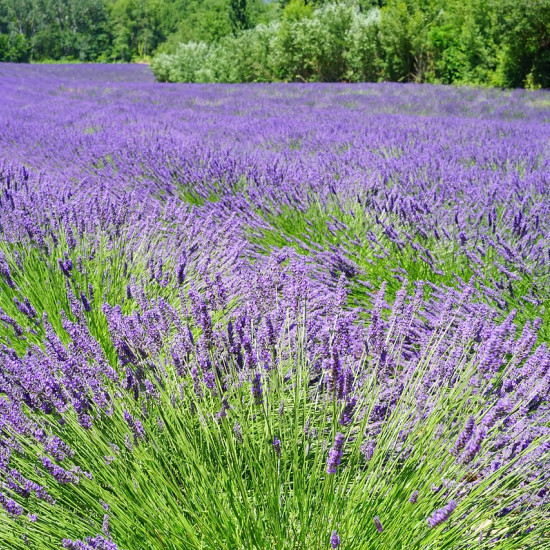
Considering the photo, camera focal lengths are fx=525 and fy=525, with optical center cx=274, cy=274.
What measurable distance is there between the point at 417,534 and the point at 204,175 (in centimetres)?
364

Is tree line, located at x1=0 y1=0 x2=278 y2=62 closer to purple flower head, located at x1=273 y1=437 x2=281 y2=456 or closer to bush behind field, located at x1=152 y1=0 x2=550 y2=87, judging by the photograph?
bush behind field, located at x1=152 y1=0 x2=550 y2=87

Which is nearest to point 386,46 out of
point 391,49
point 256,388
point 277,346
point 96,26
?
point 391,49

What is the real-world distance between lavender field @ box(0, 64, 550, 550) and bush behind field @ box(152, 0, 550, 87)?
9.15 m

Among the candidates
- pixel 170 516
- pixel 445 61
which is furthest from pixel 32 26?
pixel 170 516

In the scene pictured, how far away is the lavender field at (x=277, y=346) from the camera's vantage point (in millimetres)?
1244

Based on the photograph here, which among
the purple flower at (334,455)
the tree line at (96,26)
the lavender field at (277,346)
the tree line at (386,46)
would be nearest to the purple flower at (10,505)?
the lavender field at (277,346)

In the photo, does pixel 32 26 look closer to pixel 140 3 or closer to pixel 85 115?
pixel 140 3

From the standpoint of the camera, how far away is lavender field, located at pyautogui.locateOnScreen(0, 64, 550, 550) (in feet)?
4.08

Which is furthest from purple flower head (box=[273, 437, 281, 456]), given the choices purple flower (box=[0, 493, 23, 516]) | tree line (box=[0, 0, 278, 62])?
tree line (box=[0, 0, 278, 62])

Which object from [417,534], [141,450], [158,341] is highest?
[158,341]

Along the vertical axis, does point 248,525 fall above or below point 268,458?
below

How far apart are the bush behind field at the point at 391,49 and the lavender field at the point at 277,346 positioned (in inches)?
360

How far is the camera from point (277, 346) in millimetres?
1418

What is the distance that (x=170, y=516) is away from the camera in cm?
129
